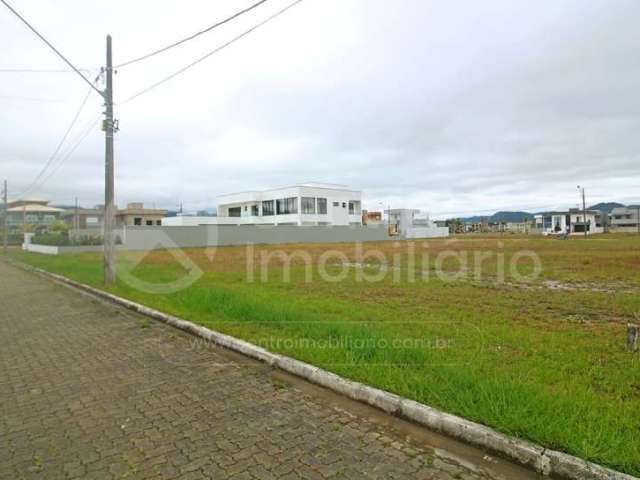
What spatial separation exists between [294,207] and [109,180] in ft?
129

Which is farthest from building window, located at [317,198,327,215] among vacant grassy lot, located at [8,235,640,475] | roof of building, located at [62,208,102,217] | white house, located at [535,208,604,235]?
white house, located at [535,208,604,235]

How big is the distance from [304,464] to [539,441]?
1.70 m

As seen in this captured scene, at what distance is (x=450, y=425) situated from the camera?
310cm

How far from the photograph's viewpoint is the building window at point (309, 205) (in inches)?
1986

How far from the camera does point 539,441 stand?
275 cm

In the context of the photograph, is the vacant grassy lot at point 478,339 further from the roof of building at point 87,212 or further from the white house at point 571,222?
the white house at point 571,222

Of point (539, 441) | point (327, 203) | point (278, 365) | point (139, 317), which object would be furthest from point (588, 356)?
point (327, 203)

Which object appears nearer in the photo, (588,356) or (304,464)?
(304,464)

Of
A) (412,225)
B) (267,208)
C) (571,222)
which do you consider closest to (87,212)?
(267,208)

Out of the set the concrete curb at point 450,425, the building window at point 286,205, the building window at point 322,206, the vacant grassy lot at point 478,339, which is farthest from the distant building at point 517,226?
the concrete curb at point 450,425

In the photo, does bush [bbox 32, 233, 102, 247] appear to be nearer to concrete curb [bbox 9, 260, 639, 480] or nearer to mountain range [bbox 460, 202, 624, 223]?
concrete curb [bbox 9, 260, 639, 480]

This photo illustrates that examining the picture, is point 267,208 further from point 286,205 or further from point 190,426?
point 190,426

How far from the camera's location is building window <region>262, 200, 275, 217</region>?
5403 cm

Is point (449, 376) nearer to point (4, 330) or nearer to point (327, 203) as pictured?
point (4, 330)
